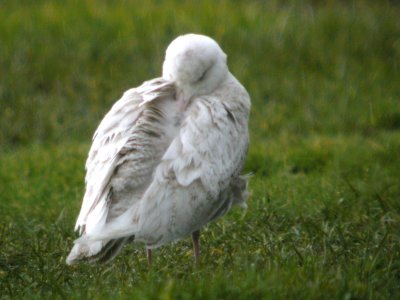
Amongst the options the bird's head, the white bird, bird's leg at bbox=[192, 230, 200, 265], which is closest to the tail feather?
the white bird

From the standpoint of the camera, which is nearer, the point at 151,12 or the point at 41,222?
the point at 41,222

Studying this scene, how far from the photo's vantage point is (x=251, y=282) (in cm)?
478

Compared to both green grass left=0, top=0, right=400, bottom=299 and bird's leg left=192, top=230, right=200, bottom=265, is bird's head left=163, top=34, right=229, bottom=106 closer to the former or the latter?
bird's leg left=192, top=230, right=200, bottom=265

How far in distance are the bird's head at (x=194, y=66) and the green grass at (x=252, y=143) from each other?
1.04 m

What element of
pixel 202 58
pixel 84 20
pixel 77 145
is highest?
pixel 202 58

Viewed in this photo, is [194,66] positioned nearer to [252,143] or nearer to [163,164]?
[163,164]

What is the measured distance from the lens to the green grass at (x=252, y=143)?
5.43 m

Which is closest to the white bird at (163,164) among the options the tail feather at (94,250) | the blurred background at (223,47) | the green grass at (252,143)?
the tail feather at (94,250)

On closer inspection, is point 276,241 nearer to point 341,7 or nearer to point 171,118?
point 171,118

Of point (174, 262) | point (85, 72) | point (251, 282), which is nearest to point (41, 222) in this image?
point (174, 262)

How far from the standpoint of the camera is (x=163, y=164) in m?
5.51

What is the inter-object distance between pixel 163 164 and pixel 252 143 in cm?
432

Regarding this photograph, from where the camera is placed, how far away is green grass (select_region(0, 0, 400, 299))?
5430 mm

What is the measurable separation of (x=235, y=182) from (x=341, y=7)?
818cm
